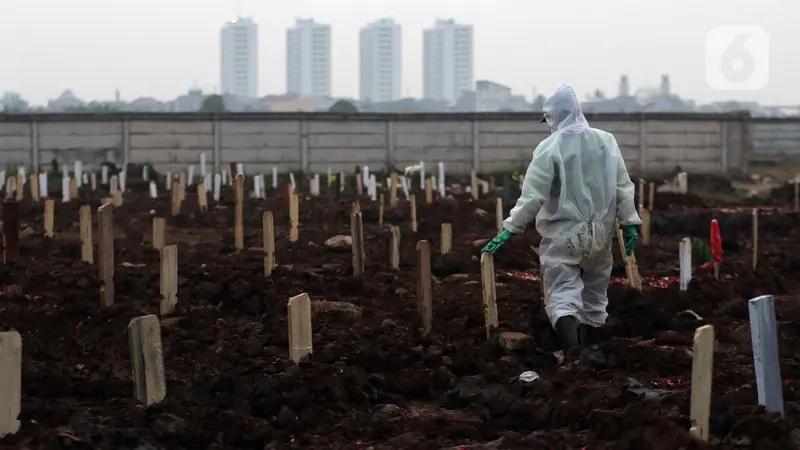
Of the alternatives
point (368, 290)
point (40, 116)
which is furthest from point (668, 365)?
point (40, 116)

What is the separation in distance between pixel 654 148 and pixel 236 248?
18825 millimetres

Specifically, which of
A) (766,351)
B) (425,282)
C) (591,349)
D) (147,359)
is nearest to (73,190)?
(425,282)

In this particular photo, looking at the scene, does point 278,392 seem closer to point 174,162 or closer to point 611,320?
point 611,320

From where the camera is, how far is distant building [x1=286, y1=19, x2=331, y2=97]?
80.6 metres

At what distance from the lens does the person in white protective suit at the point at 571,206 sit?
6.61 m

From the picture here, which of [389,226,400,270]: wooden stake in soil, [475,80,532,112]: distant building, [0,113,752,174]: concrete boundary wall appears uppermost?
[475,80,532,112]: distant building

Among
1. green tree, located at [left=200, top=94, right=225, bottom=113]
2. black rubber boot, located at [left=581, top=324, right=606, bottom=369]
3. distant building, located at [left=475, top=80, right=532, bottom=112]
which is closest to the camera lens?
black rubber boot, located at [left=581, top=324, right=606, bottom=369]

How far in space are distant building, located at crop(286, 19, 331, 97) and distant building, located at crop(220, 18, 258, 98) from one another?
6884mm

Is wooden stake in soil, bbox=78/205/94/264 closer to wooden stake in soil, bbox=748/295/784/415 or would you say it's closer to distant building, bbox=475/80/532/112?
wooden stake in soil, bbox=748/295/784/415

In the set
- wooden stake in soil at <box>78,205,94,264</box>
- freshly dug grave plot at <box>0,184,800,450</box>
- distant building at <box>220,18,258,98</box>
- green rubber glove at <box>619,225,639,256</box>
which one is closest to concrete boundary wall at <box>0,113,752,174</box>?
freshly dug grave plot at <box>0,184,800,450</box>

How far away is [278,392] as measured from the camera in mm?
5340

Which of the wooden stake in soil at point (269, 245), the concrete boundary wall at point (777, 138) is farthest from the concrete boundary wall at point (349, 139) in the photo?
the wooden stake in soil at point (269, 245)

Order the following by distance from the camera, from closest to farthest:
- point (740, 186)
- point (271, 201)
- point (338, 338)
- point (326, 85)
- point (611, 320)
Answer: point (338, 338) → point (611, 320) → point (271, 201) → point (740, 186) → point (326, 85)

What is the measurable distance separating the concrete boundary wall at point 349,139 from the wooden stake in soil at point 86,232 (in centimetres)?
1819
